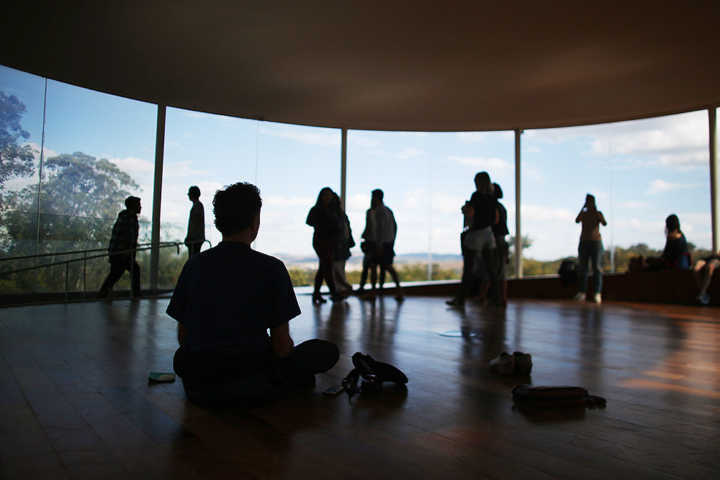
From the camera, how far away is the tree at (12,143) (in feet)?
25.0

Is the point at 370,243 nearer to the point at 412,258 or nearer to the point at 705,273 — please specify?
the point at 412,258

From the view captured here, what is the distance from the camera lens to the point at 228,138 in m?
10.4

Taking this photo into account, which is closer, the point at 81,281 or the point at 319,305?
the point at 319,305

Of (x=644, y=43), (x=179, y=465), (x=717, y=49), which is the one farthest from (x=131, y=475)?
→ (x=717, y=49)

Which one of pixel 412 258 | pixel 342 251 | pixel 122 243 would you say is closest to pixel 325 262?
pixel 342 251

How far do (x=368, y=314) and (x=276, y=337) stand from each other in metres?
3.70

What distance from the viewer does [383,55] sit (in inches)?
290

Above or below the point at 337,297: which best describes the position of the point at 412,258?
above

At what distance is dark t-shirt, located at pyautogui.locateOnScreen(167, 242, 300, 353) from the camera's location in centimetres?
204

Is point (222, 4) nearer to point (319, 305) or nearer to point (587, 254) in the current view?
point (319, 305)

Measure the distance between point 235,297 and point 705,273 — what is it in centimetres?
837

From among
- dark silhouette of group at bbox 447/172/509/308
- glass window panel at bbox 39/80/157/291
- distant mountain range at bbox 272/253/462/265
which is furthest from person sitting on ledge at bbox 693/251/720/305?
glass window panel at bbox 39/80/157/291

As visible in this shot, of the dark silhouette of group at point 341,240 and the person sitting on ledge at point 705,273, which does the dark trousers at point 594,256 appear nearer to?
the person sitting on ledge at point 705,273

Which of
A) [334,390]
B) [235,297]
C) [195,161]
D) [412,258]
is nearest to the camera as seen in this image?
[235,297]
